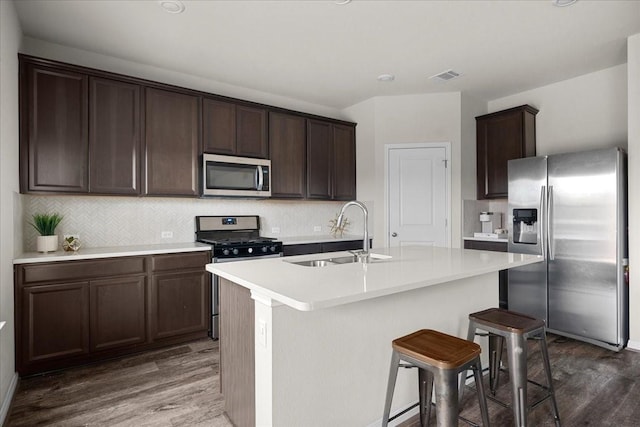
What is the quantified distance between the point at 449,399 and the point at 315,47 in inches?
116

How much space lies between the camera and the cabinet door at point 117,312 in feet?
9.36

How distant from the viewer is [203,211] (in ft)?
13.0

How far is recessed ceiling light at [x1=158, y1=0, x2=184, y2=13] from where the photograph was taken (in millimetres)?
2484

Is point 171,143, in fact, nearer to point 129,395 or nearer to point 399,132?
point 129,395

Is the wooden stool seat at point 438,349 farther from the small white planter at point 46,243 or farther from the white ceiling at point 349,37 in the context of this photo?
the small white planter at point 46,243

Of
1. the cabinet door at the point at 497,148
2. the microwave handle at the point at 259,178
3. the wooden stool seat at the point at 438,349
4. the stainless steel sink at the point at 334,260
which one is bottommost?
the wooden stool seat at the point at 438,349

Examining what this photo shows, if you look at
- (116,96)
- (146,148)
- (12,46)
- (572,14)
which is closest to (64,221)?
(146,148)

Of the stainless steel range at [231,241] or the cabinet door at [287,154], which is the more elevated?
the cabinet door at [287,154]

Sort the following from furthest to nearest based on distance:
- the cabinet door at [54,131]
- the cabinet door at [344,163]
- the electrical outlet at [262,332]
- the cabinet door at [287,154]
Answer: the cabinet door at [344,163] → the cabinet door at [287,154] → the cabinet door at [54,131] → the electrical outlet at [262,332]

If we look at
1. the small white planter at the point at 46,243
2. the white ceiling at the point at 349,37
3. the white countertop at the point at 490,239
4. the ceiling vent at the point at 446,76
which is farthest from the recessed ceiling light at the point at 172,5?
the white countertop at the point at 490,239

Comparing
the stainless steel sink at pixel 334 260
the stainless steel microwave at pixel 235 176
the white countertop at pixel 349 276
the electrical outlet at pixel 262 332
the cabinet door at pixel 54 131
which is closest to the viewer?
the white countertop at pixel 349 276

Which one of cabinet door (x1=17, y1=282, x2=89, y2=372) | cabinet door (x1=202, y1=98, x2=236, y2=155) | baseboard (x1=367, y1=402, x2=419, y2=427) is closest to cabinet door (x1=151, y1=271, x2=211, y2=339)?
cabinet door (x1=17, y1=282, x2=89, y2=372)

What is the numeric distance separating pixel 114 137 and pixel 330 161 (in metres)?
2.54

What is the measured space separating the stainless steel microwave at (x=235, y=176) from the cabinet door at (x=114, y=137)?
660mm
